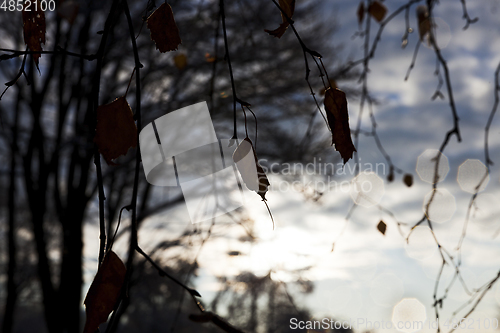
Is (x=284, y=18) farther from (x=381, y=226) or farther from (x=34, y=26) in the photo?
(x=381, y=226)

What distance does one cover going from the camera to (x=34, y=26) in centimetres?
42

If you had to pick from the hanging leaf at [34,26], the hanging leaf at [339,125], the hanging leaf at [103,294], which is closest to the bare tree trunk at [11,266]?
the hanging leaf at [34,26]

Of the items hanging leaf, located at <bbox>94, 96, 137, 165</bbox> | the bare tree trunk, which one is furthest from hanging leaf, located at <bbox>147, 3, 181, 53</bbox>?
the bare tree trunk

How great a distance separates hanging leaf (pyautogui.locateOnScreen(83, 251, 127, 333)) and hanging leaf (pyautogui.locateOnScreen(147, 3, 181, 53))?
26 centimetres

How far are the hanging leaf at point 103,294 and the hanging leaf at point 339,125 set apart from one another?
0.25 metres

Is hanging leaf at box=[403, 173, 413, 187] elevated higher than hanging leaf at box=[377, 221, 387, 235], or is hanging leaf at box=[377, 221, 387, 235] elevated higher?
hanging leaf at box=[403, 173, 413, 187]

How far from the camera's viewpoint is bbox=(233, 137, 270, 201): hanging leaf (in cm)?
36

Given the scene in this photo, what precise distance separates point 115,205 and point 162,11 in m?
3.03

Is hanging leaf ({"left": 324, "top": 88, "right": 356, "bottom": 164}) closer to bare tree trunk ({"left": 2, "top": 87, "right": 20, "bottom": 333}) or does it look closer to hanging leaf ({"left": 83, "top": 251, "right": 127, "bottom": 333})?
hanging leaf ({"left": 83, "top": 251, "right": 127, "bottom": 333})

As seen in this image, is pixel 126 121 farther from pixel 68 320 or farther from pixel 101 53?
pixel 68 320

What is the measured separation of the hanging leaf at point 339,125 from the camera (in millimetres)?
365

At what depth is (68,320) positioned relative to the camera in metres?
2.52

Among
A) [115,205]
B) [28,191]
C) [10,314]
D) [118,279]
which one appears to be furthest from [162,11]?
[115,205]

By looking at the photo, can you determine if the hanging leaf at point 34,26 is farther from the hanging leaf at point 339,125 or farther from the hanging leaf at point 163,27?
the hanging leaf at point 339,125
